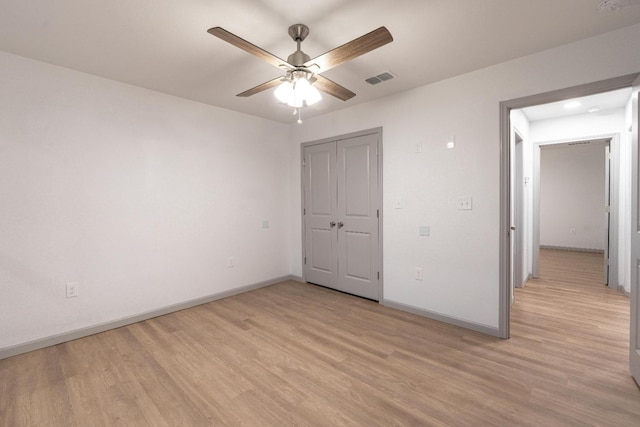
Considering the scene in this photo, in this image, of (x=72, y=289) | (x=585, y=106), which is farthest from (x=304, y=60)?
(x=585, y=106)

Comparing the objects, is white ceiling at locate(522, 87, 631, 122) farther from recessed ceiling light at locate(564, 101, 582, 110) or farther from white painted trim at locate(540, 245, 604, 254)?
white painted trim at locate(540, 245, 604, 254)

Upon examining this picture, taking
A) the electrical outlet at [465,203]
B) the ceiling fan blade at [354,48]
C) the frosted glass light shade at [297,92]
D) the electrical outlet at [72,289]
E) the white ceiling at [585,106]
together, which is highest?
the white ceiling at [585,106]

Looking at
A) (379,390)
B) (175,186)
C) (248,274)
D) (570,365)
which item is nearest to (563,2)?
(570,365)

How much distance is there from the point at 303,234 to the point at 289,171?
1076mm


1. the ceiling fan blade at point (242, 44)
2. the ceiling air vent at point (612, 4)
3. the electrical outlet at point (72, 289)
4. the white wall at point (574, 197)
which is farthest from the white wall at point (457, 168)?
the white wall at point (574, 197)

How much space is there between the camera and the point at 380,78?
289 cm

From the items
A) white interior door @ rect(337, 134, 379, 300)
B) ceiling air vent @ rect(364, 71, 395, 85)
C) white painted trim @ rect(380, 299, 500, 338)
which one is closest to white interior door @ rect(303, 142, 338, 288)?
white interior door @ rect(337, 134, 379, 300)

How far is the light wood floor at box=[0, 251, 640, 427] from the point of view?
1.72m

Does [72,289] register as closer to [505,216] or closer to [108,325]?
[108,325]

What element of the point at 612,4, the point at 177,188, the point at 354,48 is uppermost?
the point at 612,4

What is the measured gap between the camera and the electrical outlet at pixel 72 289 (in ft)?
8.77

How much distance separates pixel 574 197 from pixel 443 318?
6377 millimetres

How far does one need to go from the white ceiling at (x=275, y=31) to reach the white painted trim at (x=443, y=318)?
2.51 m

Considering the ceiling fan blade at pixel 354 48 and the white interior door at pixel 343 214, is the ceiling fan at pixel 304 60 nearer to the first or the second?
the ceiling fan blade at pixel 354 48
